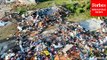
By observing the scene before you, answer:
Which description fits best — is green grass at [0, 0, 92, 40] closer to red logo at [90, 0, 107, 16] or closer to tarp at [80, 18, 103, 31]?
tarp at [80, 18, 103, 31]

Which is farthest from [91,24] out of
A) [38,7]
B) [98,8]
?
[38,7]

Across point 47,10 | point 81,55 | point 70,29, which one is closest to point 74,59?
point 81,55

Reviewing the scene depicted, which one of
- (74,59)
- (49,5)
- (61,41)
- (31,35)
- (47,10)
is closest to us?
(74,59)

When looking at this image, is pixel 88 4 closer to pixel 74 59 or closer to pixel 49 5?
pixel 49 5

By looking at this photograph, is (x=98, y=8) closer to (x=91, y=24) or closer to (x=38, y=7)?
(x=91, y=24)

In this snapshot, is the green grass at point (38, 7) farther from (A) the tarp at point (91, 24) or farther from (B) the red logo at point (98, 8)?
(B) the red logo at point (98, 8)
